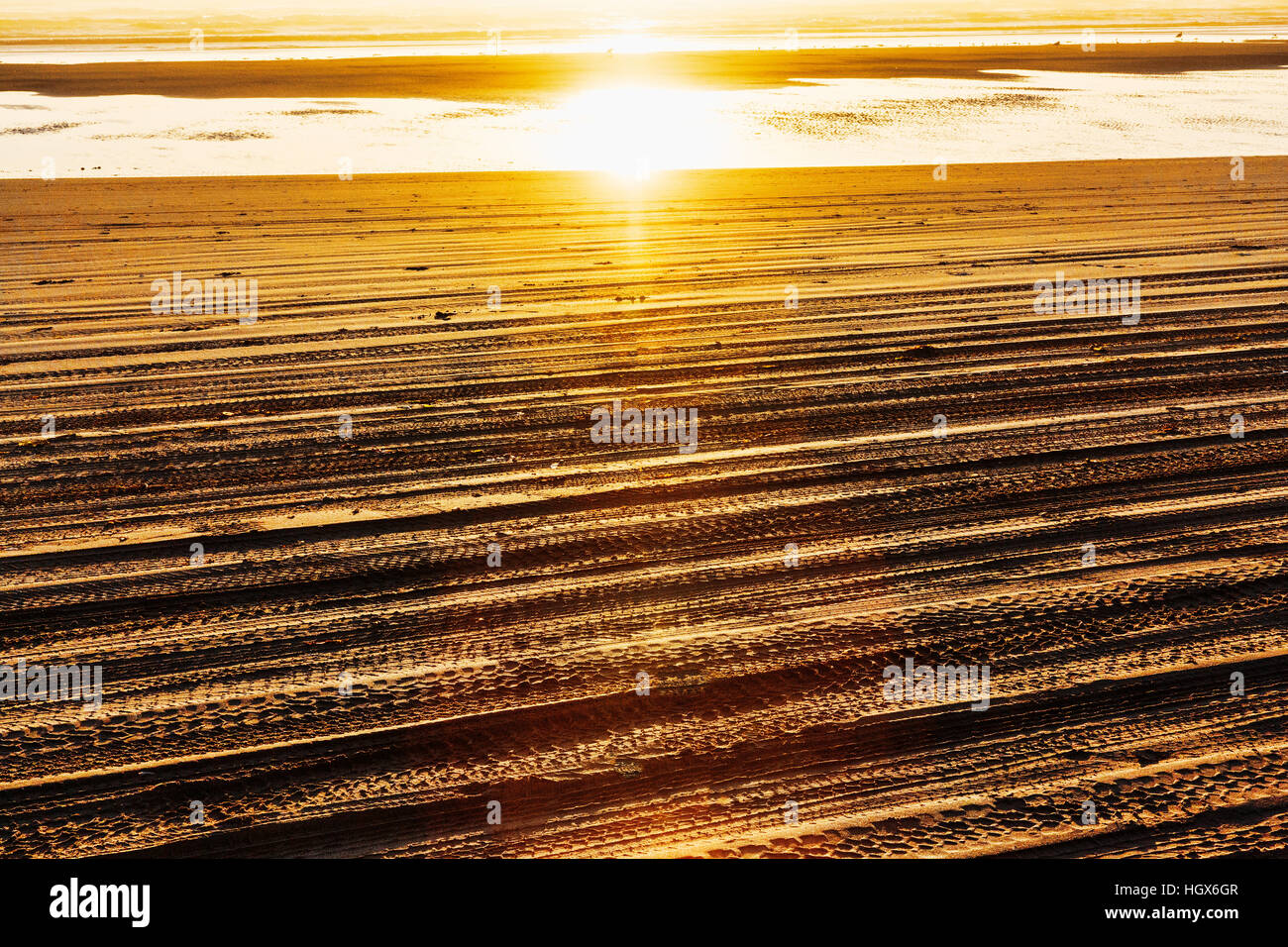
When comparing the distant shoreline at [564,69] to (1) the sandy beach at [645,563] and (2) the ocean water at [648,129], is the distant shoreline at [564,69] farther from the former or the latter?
(1) the sandy beach at [645,563]

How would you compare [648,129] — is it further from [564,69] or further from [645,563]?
[645,563]

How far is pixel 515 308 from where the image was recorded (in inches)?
366

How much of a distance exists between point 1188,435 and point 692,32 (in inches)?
2265

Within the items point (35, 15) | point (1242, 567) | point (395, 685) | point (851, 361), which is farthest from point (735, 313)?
point (35, 15)

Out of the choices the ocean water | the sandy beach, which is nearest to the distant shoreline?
the ocean water

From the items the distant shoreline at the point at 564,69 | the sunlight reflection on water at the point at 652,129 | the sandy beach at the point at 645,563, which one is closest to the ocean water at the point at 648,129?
the sunlight reflection on water at the point at 652,129

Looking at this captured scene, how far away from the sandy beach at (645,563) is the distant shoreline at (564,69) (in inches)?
832

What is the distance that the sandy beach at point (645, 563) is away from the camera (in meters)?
3.64

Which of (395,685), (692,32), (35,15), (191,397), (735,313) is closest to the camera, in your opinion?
(395,685)

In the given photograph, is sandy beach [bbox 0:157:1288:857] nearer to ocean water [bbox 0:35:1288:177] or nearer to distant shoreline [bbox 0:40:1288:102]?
ocean water [bbox 0:35:1288:177]

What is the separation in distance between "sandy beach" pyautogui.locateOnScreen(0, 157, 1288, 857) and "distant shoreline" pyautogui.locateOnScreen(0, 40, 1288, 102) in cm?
2113

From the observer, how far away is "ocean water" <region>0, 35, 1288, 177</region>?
60.4 feet
